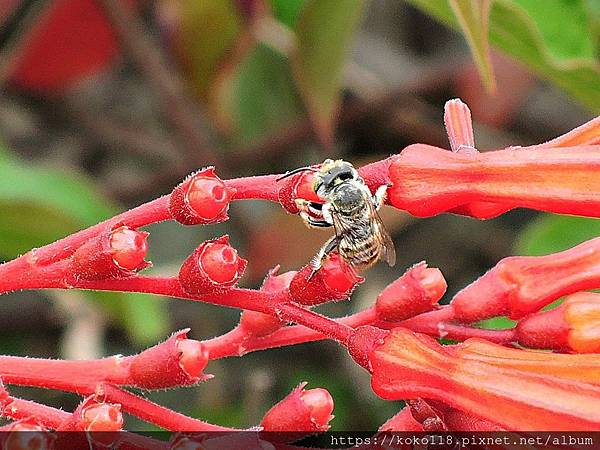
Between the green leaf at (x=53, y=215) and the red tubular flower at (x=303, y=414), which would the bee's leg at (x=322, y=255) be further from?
the green leaf at (x=53, y=215)

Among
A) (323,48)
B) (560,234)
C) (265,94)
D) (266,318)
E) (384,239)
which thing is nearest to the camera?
(266,318)

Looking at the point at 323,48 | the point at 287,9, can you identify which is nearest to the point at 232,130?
the point at 323,48

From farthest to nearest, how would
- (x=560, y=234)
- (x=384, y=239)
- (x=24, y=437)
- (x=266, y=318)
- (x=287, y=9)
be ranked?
(x=287, y=9)
(x=560, y=234)
(x=384, y=239)
(x=266, y=318)
(x=24, y=437)

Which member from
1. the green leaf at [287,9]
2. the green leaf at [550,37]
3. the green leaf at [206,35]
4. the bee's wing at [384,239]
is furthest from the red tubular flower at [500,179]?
the green leaf at [206,35]

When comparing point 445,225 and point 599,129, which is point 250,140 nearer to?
point 445,225

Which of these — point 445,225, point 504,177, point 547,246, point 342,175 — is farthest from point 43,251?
point 445,225

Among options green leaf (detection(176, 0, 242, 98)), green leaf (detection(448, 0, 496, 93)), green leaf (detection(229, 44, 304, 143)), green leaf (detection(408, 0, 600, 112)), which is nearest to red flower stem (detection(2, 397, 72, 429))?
green leaf (detection(448, 0, 496, 93))

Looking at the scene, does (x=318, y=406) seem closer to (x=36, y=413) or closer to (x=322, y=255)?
(x=322, y=255)
